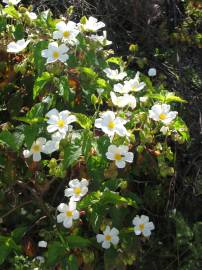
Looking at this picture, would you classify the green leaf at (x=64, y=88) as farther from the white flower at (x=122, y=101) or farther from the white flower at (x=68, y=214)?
the white flower at (x=68, y=214)

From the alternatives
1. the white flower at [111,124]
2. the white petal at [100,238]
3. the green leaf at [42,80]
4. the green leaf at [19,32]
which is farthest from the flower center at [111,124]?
the green leaf at [19,32]

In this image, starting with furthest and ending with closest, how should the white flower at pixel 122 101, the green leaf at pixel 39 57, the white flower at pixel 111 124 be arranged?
the green leaf at pixel 39 57
the white flower at pixel 122 101
the white flower at pixel 111 124

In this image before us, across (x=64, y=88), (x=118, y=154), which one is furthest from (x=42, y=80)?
(x=118, y=154)

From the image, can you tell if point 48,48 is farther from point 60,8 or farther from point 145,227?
point 60,8

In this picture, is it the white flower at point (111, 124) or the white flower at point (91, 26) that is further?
the white flower at point (91, 26)

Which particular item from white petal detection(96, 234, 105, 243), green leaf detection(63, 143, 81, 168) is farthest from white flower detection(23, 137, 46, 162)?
white petal detection(96, 234, 105, 243)

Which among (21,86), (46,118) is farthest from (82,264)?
(21,86)

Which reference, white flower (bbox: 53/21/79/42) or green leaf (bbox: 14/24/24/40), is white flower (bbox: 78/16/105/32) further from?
green leaf (bbox: 14/24/24/40)
